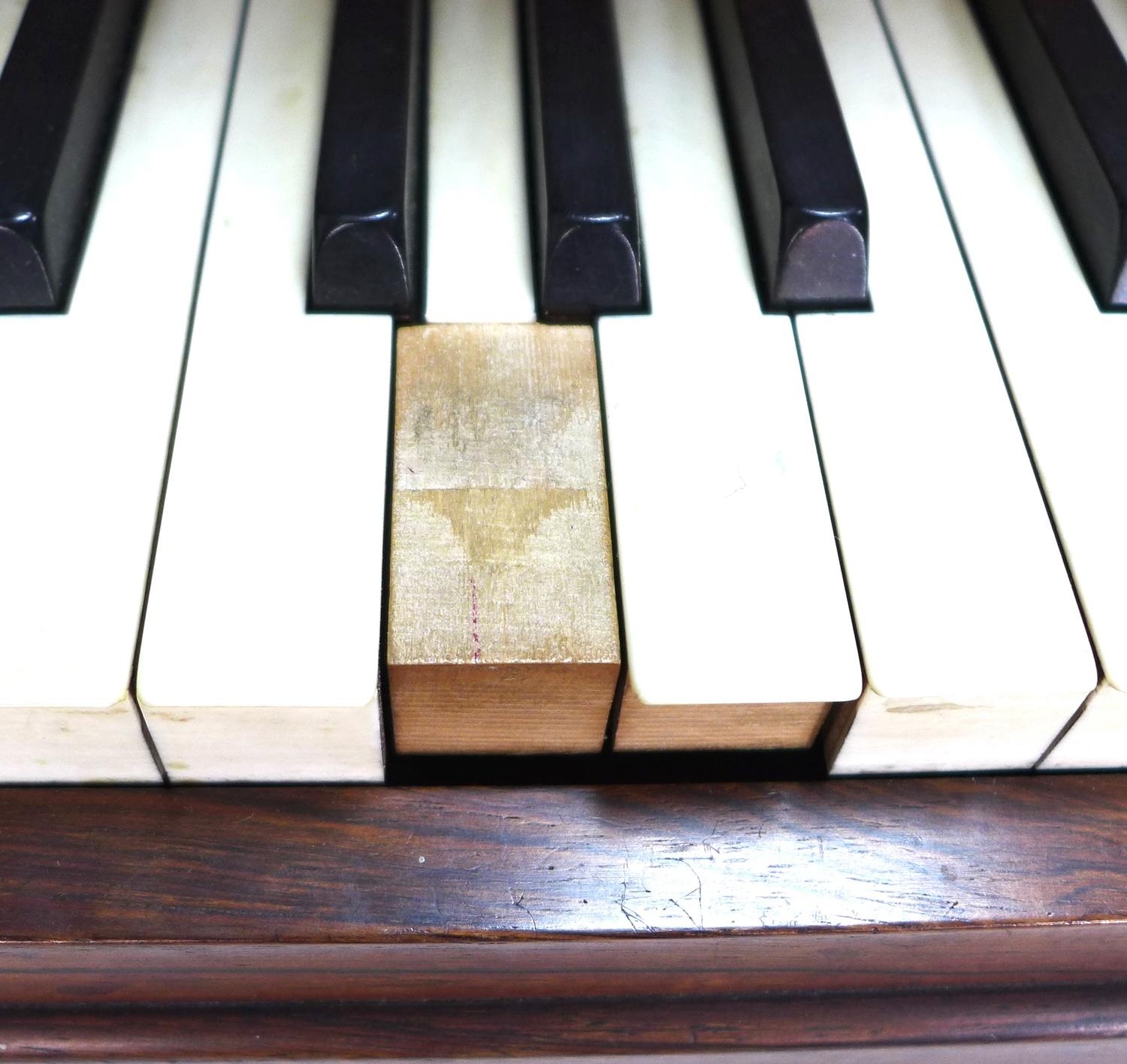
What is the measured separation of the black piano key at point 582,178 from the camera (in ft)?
2.33

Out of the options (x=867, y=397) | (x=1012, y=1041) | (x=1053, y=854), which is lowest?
(x=1012, y=1041)

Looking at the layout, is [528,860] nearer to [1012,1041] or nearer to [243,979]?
[243,979]

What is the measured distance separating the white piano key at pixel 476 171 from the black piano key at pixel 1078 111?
0.34 m

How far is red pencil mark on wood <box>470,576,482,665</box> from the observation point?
1.88ft

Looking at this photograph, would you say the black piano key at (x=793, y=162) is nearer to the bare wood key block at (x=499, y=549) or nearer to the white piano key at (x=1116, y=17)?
the bare wood key block at (x=499, y=549)

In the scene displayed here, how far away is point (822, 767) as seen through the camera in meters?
0.65

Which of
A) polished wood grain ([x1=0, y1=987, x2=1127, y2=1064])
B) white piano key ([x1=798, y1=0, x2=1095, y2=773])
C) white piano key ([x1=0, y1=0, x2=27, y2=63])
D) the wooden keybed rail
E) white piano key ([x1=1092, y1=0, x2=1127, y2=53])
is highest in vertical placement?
white piano key ([x1=0, y1=0, x2=27, y2=63])

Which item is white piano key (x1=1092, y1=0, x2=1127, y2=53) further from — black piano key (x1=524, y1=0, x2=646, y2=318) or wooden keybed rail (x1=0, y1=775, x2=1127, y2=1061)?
wooden keybed rail (x1=0, y1=775, x2=1127, y2=1061)

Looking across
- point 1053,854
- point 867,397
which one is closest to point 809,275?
point 867,397

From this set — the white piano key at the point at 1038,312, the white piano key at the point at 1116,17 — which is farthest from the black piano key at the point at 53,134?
the white piano key at the point at 1116,17

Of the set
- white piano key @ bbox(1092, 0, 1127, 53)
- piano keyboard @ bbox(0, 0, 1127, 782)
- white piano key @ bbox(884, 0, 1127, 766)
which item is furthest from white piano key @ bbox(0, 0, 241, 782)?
white piano key @ bbox(1092, 0, 1127, 53)

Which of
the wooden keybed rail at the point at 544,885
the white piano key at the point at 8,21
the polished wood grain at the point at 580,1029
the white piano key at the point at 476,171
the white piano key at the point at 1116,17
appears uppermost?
the white piano key at the point at 8,21

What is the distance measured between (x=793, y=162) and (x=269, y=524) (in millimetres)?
373

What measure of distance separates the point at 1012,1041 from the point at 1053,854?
169 mm
